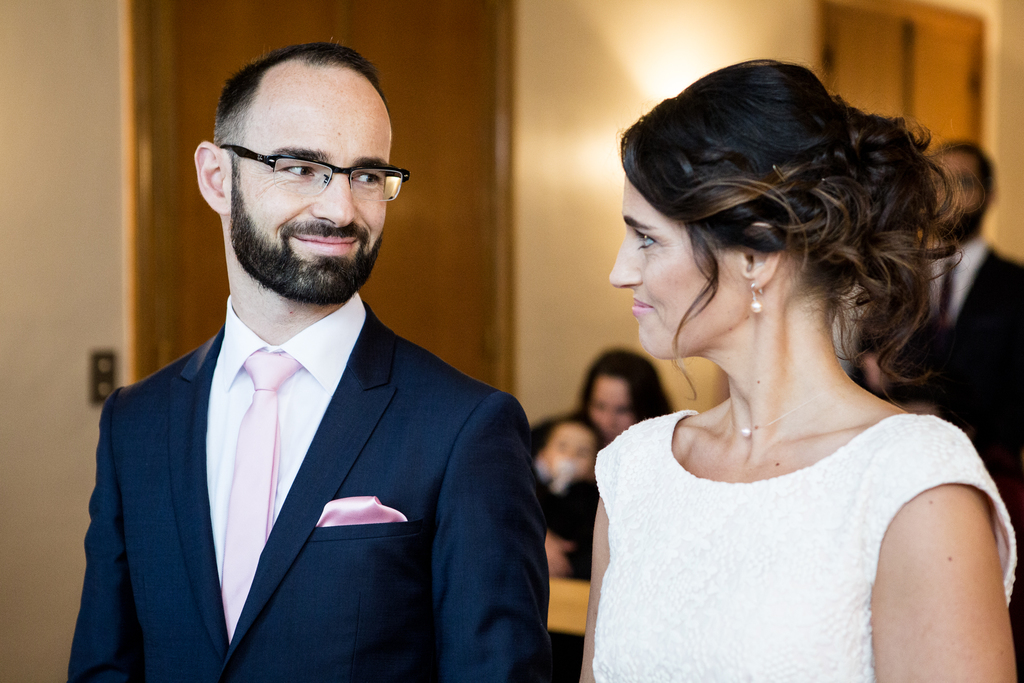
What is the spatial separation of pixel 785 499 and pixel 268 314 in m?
0.83

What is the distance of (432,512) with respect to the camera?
140 centimetres

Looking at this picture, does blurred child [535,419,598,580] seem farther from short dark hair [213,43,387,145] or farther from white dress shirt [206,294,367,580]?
short dark hair [213,43,387,145]

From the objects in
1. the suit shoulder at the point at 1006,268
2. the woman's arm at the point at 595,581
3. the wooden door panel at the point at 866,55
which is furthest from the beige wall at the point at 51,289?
the wooden door panel at the point at 866,55

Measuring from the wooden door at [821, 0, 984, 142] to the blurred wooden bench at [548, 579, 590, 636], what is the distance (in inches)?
135

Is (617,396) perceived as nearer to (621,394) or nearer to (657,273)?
(621,394)

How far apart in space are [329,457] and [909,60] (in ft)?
17.9

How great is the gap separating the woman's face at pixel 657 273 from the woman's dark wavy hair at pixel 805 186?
0.01 meters

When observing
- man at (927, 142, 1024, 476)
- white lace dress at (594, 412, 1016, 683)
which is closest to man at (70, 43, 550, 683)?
white lace dress at (594, 412, 1016, 683)

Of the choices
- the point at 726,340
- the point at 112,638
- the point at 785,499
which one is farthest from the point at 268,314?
the point at 785,499

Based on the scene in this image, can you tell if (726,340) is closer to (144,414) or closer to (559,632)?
(144,414)

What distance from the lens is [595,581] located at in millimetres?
1429

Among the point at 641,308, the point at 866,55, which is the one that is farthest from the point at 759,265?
the point at 866,55

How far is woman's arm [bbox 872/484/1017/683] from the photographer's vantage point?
100 centimetres

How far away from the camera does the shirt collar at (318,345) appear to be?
4.91ft
